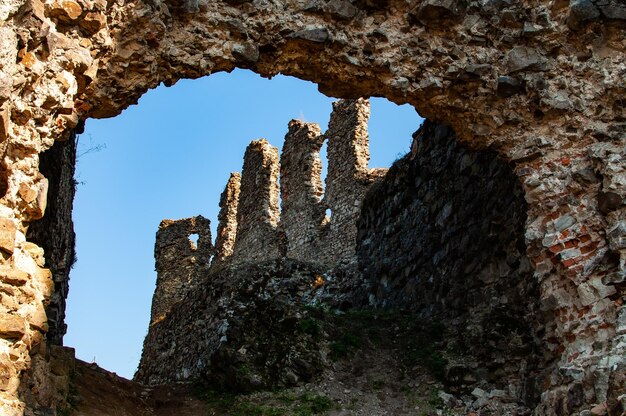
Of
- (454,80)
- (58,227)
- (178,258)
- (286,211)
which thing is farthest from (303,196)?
(454,80)

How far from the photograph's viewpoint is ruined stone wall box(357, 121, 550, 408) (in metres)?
8.63

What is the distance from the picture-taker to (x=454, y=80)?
7312 mm

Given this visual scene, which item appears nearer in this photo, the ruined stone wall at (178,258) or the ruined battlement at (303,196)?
the ruined battlement at (303,196)

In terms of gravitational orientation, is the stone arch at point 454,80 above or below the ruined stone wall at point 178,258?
below

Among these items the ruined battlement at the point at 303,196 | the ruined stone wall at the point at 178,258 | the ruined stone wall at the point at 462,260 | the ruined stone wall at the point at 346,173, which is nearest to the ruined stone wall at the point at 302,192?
the ruined battlement at the point at 303,196

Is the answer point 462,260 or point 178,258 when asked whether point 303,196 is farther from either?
point 462,260

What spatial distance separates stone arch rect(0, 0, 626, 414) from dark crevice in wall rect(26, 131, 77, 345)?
178 cm

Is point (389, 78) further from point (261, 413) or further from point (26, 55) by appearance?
point (261, 413)

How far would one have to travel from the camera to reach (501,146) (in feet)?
23.7

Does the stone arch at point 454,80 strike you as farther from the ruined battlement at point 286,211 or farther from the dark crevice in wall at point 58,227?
the ruined battlement at point 286,211

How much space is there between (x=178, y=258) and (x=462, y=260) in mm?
13410

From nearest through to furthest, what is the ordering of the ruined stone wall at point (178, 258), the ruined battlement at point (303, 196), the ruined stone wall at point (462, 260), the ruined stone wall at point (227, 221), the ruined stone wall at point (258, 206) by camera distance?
the ruined stone wall at point (462, 260), the ruined battlement at point (303, 196), the ruined stone wall at point (258, 206), the ruined stone wall at point (178, 258), the ruined stone wall at point (227, 221)

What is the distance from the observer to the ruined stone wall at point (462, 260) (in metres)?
8.63

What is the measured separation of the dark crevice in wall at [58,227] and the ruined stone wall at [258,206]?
10.5m
